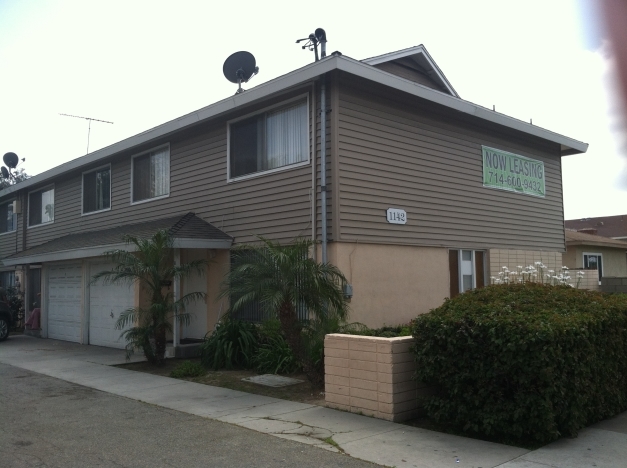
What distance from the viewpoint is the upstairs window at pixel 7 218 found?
24.2m

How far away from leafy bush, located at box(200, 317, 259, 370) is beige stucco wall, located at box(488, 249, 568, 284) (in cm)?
627

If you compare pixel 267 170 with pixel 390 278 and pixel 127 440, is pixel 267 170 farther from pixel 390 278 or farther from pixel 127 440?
pixel 127 440

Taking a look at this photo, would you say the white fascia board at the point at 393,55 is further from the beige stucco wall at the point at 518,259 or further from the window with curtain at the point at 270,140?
the beige stucco wall at the point at 518,259

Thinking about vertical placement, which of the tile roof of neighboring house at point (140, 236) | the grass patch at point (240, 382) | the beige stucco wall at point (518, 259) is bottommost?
the grass patch at point (240, 382)

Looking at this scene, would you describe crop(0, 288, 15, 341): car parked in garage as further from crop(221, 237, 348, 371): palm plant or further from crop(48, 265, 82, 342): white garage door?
crop(221, 237, 348, 371): palm plant

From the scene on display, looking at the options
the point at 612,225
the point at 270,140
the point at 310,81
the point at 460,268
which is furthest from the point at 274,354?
A: the point at 612,225

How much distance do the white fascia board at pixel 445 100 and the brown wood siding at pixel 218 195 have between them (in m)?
1.31

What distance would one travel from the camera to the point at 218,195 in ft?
46.0

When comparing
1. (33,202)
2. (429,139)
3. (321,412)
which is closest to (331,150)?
(429,139)

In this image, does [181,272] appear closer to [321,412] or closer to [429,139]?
[321,412]

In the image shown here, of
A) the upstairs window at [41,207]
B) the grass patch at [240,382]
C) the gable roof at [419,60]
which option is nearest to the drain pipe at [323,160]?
the gable roof at [419,60]

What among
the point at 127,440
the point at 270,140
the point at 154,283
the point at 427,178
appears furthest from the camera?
the point at 427,178

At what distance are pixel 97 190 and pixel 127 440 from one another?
512 inches

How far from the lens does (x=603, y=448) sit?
20.9 ft
